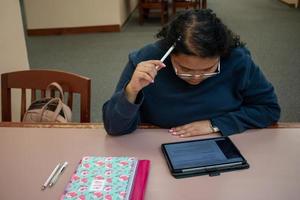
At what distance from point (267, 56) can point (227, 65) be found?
2941 millimetres

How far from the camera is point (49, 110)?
146 centimetres

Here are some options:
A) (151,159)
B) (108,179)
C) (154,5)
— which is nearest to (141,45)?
(154,5)

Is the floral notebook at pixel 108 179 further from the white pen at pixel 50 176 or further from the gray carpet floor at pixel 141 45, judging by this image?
the gray carpet floor at pixel 141 45

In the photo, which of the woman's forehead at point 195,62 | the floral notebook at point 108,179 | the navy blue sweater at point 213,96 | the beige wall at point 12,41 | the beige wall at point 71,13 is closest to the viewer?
the floral notebook at point 108,179

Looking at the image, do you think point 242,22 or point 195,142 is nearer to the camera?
point 195,142

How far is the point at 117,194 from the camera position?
2.85 feet

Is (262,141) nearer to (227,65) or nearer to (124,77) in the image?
(227,65)

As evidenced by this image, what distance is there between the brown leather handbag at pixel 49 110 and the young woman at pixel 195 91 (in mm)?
305

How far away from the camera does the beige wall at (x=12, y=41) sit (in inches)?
82.4

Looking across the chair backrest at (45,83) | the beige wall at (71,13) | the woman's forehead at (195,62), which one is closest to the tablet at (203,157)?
the woman's forehead at (195,62)

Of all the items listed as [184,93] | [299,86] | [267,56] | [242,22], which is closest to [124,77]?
[184,93]

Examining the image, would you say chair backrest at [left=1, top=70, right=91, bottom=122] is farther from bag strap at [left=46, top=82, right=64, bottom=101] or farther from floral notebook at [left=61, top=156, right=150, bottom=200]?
floral notebook at [left=61, top=156, right=150, bottom=200]

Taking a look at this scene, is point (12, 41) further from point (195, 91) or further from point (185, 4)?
point (185, 4)

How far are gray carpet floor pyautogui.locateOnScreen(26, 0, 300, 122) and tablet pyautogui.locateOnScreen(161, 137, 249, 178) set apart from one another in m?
1.67
